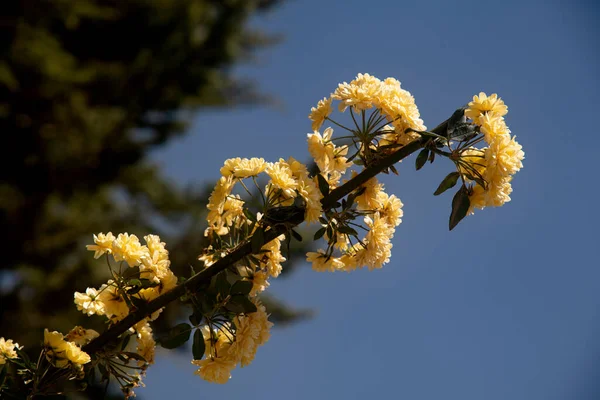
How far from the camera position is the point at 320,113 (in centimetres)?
72

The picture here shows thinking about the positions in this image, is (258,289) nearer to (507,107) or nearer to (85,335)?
(85,335)

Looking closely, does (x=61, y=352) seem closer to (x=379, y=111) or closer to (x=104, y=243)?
(x=104, y=243)

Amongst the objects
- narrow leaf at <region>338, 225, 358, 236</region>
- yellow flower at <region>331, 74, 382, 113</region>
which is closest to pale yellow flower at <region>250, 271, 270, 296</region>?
narrow leaf at <region>338, 225, 358, 236</region>

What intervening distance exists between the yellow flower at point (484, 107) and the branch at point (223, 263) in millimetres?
38

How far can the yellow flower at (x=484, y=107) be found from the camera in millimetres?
618

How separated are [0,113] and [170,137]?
172cm

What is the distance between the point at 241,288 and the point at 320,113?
23 cm

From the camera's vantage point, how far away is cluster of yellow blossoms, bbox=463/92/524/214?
612 mm

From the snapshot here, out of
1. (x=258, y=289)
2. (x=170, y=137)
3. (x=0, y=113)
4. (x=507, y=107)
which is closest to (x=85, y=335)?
(x=258, y=289)

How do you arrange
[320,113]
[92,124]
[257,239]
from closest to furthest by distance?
[257,239] → [320,113] → [92,124]

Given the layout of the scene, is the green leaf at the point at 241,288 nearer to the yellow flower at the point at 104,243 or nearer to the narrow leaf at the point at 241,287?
the narrow leaf at the point at 241,287

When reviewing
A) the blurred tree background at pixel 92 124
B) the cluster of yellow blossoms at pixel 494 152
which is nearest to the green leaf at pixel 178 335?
the cluster of yellow blossoms at pixel 494 152

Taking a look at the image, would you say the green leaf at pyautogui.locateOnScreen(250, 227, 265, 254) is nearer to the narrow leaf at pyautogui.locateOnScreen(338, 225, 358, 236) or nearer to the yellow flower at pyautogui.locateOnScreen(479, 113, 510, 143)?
the narrow leaf at pyautogui.locateOnScreen(338, 225, 358, 236)

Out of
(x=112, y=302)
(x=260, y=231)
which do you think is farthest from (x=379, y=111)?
(x=112, y=302)
